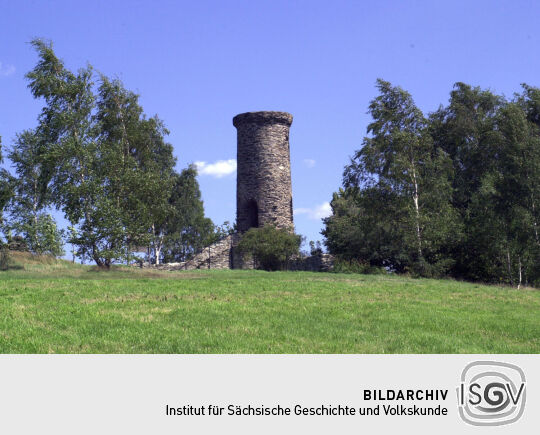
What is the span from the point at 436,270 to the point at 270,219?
47.6 ft

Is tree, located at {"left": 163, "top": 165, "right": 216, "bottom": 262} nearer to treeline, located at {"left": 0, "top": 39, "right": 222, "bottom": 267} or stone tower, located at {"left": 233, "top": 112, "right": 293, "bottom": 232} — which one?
stone tower, located at {"left": 233, "top": 112, "right": 293, "bottom": 232}

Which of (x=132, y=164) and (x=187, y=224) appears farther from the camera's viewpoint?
(x=187, y=224)

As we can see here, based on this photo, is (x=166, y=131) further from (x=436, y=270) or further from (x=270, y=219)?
(x=436, y=270)

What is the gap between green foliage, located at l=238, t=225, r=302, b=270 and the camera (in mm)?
38969

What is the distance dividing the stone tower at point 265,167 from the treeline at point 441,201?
23.3 ft

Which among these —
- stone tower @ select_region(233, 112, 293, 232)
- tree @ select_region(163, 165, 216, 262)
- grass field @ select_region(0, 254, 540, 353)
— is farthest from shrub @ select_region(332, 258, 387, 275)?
tree @ select_region(163, 165, 216, 262)

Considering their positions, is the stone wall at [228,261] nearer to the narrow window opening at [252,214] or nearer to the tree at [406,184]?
the narrow window opening at [252,214]

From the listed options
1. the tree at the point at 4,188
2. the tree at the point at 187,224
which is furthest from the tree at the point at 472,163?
the tree at the point at 4,188

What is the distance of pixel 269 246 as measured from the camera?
38.8 metres

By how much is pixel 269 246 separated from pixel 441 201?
11.8 meters

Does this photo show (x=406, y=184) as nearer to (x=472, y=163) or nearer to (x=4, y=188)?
(x=472, y=163)
